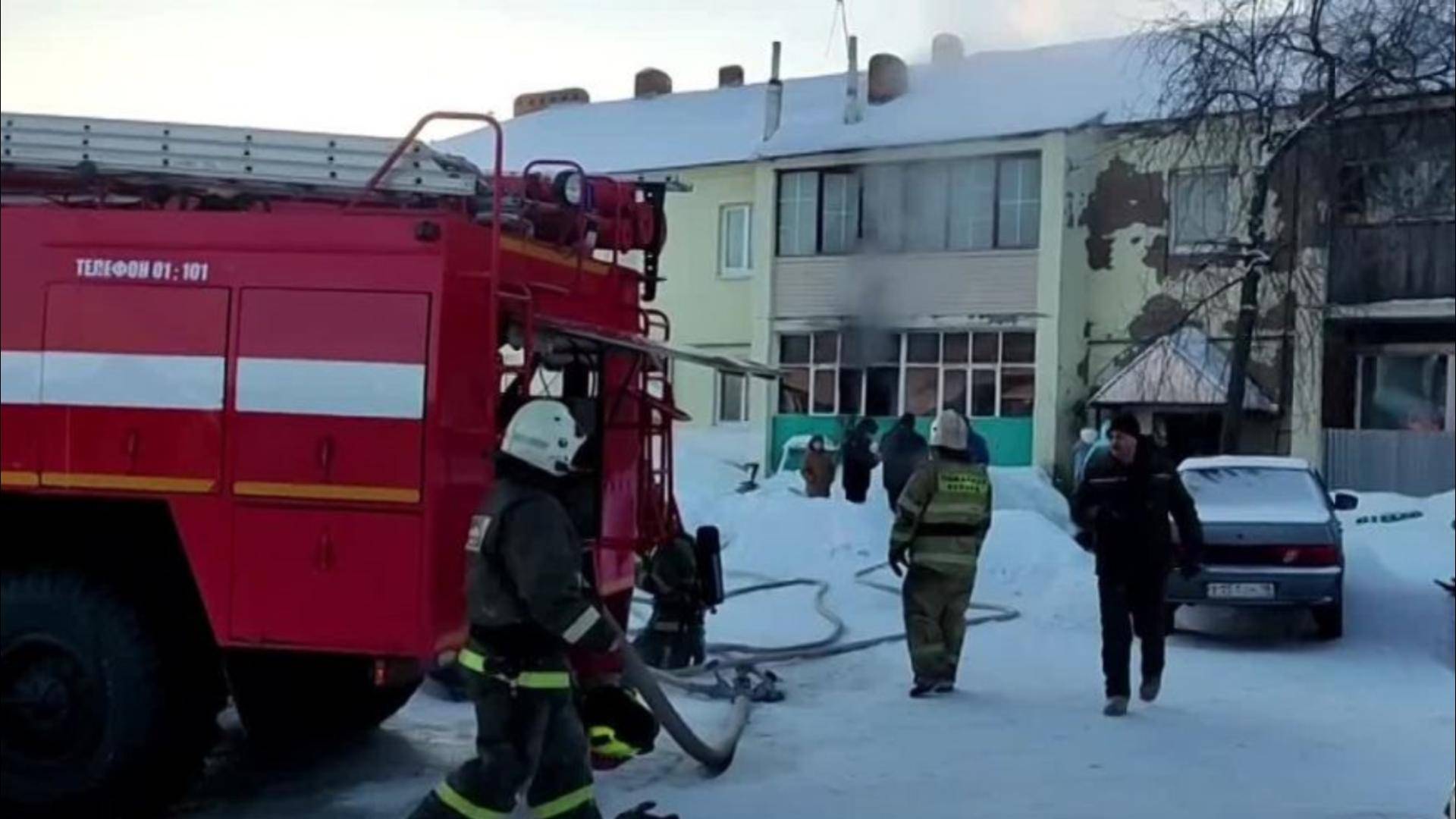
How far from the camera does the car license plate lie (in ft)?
38.2

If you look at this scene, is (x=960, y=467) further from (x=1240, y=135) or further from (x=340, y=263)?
(x=1240, y=135)

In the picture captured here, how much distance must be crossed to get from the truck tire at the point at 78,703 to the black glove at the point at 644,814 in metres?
1.64

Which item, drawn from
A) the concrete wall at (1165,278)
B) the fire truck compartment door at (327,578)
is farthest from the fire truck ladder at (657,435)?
the concrete wall at (1165,278)

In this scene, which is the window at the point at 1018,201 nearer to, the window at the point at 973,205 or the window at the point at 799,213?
the window at the point at 973,205

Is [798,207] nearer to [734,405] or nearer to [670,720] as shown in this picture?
[734,405]

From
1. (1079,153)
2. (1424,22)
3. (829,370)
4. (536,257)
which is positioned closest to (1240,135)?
(1079,153)

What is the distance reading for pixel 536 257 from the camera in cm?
643

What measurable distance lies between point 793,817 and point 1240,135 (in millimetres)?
10761

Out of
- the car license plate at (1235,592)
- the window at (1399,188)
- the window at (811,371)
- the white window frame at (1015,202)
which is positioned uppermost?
the white window frame at (1015,202)

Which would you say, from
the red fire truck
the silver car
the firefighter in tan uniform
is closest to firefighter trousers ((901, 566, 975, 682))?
the firefighter in tan uniform

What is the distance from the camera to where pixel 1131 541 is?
879 centimetres

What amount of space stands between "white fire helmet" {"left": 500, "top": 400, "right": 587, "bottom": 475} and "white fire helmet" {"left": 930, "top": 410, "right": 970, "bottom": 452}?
4.44 meters

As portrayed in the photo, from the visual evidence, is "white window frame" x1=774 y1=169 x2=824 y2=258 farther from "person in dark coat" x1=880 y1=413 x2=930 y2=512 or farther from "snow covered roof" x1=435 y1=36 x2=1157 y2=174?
"person in dark coat" x1=880 y1=413 x2=930 y2=512

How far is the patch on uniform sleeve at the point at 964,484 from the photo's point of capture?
30.7 ft
